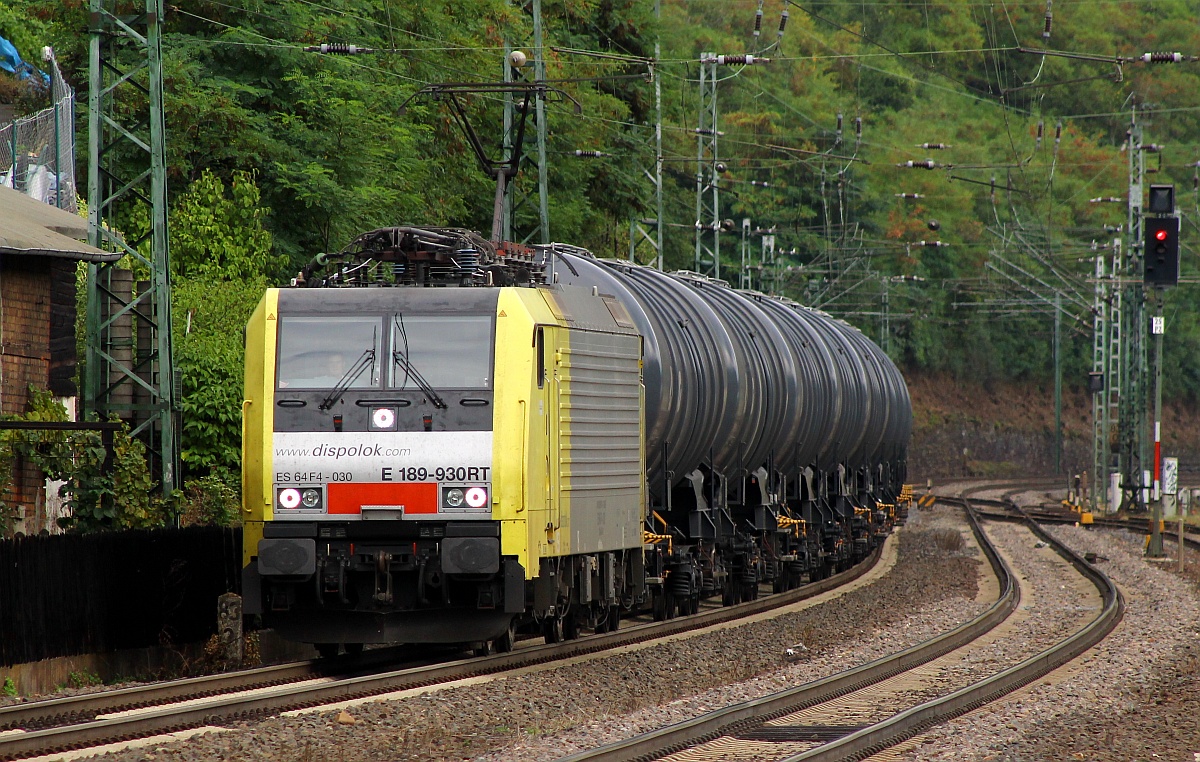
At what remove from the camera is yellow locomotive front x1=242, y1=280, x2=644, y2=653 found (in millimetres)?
13398

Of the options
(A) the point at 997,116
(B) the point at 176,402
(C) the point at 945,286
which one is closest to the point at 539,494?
(B) the point at 176,402

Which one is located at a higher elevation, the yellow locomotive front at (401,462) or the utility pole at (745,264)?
the utility pole at (745,264)

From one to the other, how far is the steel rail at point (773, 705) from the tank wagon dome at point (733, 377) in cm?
335

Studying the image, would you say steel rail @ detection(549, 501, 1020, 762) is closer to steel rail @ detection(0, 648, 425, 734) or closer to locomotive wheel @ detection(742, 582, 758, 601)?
steel rail @ detection(0, 648, 425, 734)

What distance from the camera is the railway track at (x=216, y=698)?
10.4m

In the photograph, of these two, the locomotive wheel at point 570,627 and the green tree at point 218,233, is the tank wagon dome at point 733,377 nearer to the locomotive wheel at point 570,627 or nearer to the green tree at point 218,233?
Result: the locomotive wheel at point 570,627

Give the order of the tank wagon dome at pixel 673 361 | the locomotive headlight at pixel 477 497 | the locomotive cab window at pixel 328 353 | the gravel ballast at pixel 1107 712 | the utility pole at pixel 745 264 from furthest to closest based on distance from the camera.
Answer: the utility pole at pixel 745 264
the tank wagon dome at pixel 673 361
the locomotive cab window at pixel 328 353
the locomotive headlight at pixel 477 497
the gravel ballast at pixel 1107 712

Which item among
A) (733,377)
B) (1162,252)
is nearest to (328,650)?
(733,377)

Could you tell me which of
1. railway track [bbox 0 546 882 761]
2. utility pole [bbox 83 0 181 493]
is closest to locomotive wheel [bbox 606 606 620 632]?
railway track [bbox 0 546 882 761]

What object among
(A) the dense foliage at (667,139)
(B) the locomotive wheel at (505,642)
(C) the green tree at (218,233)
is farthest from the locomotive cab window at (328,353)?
(C) the green tree at (218,233)

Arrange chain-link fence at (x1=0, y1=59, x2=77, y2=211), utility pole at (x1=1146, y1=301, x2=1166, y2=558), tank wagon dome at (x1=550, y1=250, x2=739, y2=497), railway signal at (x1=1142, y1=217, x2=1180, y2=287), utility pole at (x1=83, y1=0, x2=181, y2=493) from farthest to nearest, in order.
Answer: utility pole at (x1=1146, y1=301, x2=1166, y2=558), railway signal at (x1=1142, y1=217, x2=1180, y2=287), chain-link fence at (x1=0, y1=59, x2=77, y2=211), utility pole at (x1=83, y1=0, x2=181, y2=493), tank wagon dome at (x1=550, y1=250, x2=739, y2=497)

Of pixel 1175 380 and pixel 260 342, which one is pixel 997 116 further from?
pixel 260 342

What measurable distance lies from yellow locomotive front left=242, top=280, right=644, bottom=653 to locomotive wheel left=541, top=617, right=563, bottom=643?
218 centimetres

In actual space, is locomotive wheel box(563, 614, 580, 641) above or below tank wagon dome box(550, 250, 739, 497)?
below
